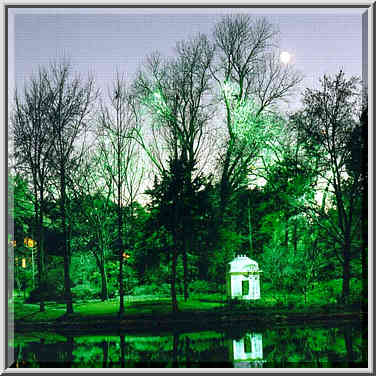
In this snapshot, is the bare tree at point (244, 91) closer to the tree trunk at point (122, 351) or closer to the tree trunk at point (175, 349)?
the tree trunk at point (175, 349)

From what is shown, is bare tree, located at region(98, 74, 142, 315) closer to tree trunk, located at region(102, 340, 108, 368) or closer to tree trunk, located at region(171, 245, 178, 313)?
tree trunk, located at region(171, 245, 178, 313)

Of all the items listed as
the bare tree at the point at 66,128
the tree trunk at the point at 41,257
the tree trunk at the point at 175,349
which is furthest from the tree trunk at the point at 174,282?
the tree trunk at the point at 41,257

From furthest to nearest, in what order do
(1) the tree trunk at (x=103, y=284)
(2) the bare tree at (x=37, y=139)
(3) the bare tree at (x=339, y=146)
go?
(1) the tree trunk at (x=103, y=284), (3) the bare tree at (x=339, y=146), (2) the bare tree at (x=37, y=139)

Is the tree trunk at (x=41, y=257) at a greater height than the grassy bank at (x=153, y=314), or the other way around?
the tree trunk at (x=41, y=257)

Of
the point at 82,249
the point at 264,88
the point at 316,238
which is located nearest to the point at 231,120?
the point at 264,88

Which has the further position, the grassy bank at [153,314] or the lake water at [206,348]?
the grassy bank at [153,314]

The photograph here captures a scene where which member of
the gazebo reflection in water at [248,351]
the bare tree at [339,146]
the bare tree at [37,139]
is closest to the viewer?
the gazebo reflection in water at [248,351]

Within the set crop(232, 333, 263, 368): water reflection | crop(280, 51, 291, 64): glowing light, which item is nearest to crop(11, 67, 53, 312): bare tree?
crop(232, 333, 263, 368): water reflection

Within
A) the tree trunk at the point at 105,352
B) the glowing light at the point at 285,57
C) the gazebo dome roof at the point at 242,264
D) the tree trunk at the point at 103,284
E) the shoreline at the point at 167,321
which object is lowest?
the tree trunk at the point at 105,352
